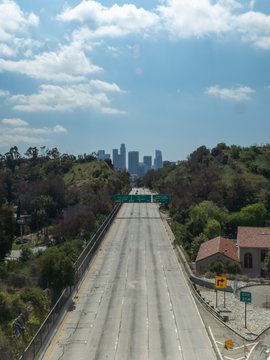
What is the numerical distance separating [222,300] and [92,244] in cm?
2616

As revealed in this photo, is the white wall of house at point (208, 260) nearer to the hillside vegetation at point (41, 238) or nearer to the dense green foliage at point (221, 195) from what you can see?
the dense green foliage at point (221, 195)

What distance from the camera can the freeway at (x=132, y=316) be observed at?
26094mm

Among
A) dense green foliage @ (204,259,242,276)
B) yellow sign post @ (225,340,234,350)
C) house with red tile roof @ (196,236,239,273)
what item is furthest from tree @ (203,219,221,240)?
yellow sign post @ (225,340,234,350)

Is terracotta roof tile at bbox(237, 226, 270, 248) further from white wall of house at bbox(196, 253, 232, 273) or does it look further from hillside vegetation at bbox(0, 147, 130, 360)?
hillside vegetation at bbox(0, 147, 130, 360)

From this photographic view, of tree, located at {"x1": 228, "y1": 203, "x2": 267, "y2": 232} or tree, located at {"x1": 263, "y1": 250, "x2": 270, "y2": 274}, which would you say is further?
tree, located at {"x1": 228, "y1": 203, "x2": 267, "y2": 232}

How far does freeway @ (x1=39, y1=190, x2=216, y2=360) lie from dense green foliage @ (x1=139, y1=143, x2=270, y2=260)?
623 inches

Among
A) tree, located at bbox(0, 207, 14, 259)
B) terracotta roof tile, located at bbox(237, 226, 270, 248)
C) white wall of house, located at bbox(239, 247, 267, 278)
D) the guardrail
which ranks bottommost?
white wall of house, located at bbox(239, 247, 267, 278)

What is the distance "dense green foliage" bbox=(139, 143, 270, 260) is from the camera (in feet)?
247

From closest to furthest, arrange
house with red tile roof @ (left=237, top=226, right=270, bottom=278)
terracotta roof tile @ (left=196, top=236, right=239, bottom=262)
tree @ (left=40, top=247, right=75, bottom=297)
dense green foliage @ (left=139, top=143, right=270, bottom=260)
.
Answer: tree @ (left=40, top=247, right=75, bottom=297)
terracotta roof tile @ (left=196, top=236, right=239, bottom=262)
house with red tile roof @ (left=237, top=226, right=270, bottom=278)
dense green foliage @ (left=139, top=143, right=270, bottom=260)

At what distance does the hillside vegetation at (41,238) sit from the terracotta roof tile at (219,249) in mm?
19058

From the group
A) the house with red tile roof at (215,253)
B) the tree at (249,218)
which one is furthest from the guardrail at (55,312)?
the tree at (249,218)

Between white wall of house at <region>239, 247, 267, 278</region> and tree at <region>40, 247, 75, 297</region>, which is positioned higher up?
tree at <region>40, 247, 75, 297</region>

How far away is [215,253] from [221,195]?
189 ft

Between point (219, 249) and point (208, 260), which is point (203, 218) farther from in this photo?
point (208, 260)
